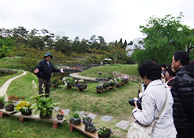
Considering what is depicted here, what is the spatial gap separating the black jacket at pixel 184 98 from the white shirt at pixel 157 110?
389 mm

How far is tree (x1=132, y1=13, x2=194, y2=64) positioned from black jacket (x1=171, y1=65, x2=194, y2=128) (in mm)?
9297

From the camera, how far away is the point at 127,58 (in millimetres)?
23672

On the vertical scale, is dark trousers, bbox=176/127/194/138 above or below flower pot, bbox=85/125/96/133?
above

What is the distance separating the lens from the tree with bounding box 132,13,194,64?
996 centimetres

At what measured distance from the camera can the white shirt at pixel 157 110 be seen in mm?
1182

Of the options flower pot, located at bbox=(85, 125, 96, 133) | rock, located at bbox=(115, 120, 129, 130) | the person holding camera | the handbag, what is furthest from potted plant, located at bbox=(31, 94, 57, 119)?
the person holding camera

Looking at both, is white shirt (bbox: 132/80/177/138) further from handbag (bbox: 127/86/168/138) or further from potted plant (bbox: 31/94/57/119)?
potted plant (bbox: 31/94/57/119)

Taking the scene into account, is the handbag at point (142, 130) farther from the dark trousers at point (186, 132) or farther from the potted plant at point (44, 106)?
the potted plant at point (44, 106)

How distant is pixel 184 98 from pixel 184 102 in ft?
0.15

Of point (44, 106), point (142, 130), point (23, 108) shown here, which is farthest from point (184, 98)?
point (23, 108)

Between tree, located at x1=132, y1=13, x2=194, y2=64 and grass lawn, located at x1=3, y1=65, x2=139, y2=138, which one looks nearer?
grass lawn, located at x1=3, y1=65, x2=139, y2=138

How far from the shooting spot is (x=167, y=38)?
9961 millimetres

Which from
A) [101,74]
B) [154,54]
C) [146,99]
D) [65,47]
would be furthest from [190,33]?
[65,47]

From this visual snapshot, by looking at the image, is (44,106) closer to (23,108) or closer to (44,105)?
(44,105)
